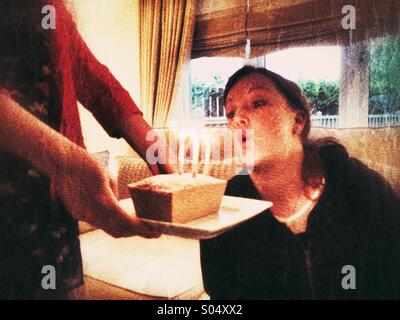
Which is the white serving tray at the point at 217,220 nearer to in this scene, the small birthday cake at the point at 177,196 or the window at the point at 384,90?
the small birthday cake at the point at 177,196

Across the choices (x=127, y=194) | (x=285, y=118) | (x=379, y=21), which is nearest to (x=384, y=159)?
(x=285, y=118)

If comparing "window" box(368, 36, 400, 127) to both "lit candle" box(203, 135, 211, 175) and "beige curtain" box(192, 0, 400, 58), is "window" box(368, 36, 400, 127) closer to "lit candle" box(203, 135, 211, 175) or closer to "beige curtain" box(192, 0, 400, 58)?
"beige curtain" box(192, 0, 400, 58)

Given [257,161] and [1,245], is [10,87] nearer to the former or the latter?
[1,245]

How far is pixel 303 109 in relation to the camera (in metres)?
1.56

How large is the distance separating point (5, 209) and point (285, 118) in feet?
4.34

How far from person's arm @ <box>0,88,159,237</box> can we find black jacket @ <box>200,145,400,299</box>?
1.33ft

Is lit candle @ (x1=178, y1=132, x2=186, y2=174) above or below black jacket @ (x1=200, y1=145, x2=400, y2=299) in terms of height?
above

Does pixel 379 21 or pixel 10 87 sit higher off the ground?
pixel 379 21

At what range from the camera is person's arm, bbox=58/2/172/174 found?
1.53 metres

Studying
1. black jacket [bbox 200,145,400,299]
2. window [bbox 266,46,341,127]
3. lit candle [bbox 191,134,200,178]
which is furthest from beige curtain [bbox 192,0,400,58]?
black jacket [bbox 200,145,400,299]

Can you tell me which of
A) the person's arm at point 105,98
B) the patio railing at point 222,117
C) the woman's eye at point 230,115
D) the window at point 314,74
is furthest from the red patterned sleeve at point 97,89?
the window at point 314,74

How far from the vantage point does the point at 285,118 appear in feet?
5.16

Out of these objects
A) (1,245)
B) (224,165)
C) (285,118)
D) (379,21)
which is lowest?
(1,245)

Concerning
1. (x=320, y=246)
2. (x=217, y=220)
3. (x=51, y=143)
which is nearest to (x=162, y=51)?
(x=51, y=143)
